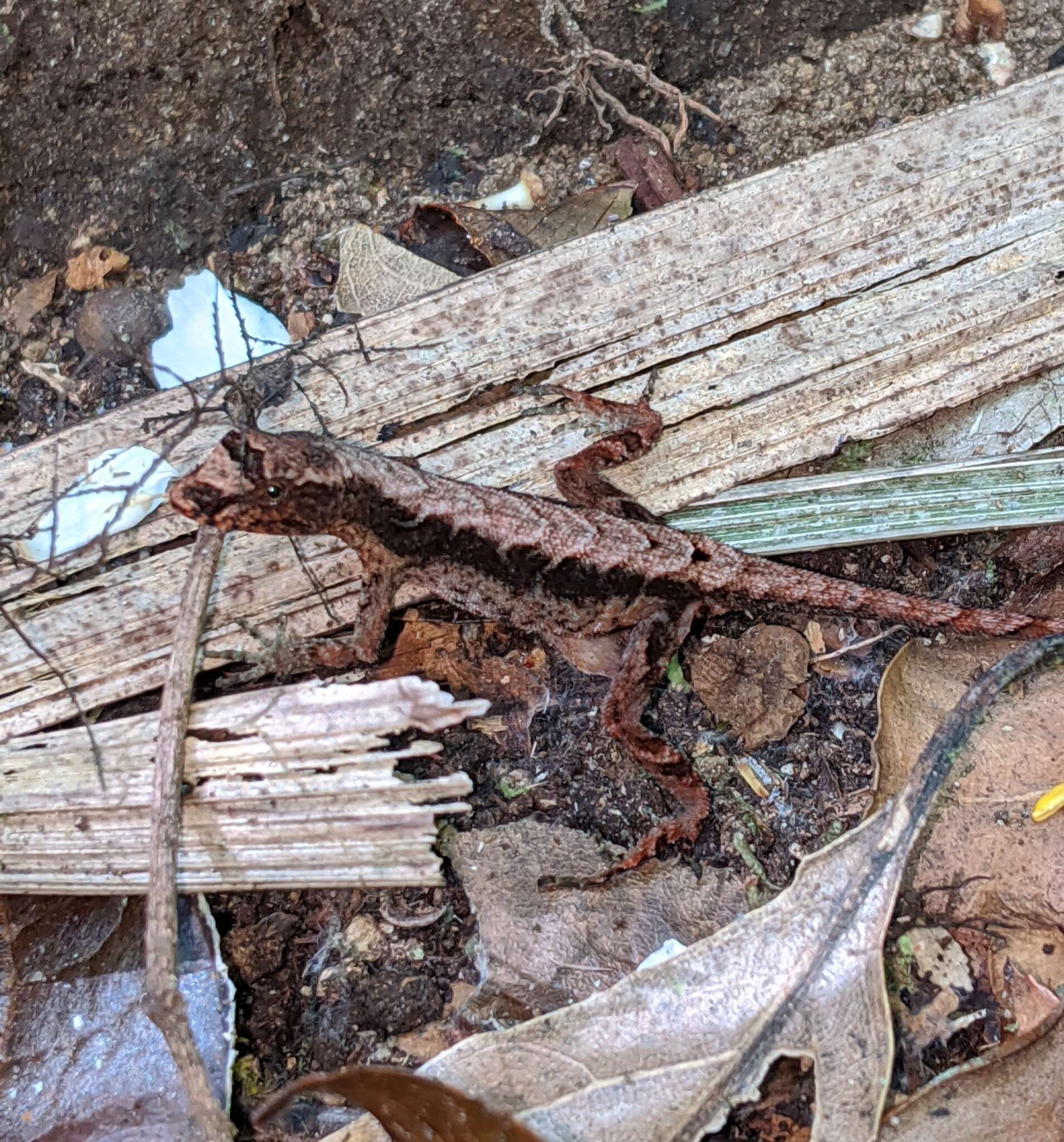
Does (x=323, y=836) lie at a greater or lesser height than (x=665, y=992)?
greater

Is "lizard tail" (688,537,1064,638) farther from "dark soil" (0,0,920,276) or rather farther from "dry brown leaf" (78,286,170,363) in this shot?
"dry brown leaf" (78,286,170,363)

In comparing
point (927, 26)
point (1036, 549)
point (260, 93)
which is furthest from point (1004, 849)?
point (260, 93)

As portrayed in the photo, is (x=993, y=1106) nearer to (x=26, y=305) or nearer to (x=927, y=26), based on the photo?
(x=927, y=26)

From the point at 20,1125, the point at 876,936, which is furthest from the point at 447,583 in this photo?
the point at 20,1125

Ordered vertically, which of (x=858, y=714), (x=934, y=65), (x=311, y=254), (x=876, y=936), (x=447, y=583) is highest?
(x=311, y=254)

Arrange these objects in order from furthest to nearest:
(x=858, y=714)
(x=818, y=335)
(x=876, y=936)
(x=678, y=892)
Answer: (x=818, y=335) → (x=858, y=714) → (x=678, y=892) → (x=876, y=936)

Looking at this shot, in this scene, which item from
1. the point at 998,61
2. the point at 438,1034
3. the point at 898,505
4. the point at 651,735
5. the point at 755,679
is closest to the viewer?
the point at 438,1034

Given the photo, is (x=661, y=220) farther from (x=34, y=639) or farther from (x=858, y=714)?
(x=34, y=639)
